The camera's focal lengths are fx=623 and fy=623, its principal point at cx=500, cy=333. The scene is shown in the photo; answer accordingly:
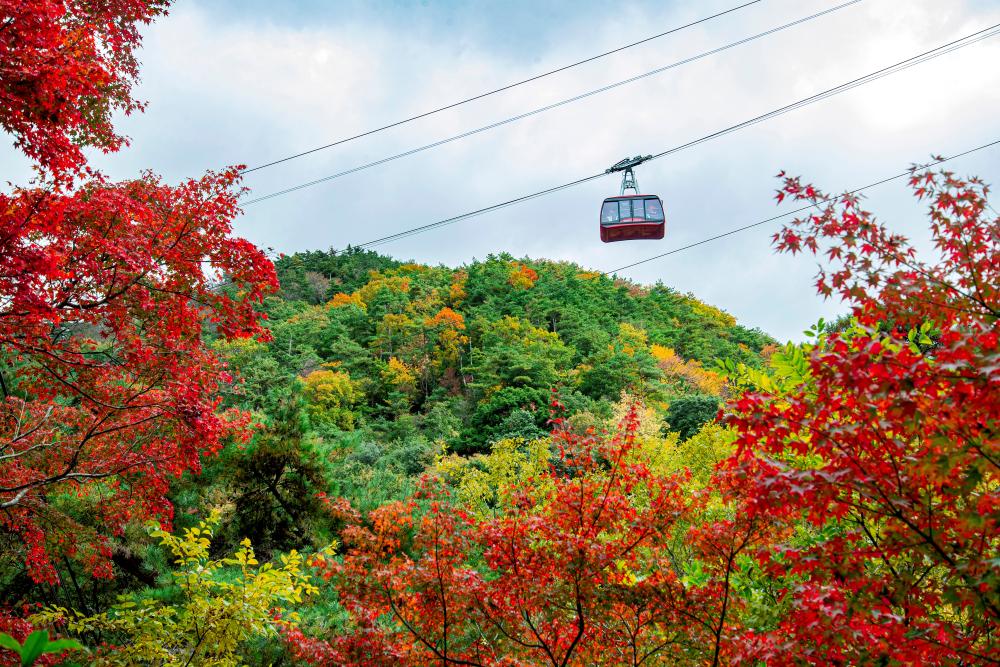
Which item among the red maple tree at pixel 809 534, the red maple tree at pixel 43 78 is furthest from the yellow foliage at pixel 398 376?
the red maple tree at pixel 43 78

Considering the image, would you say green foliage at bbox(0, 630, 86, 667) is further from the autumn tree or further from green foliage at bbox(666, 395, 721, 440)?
green foliage at bbox(666, 395, 721, 440)

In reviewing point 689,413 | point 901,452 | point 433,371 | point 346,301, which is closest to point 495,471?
point 689,413

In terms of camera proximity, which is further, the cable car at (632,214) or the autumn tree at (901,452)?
the cable car at (632,214)

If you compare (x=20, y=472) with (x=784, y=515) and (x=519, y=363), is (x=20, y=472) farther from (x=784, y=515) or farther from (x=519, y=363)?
(x=519, y=363)

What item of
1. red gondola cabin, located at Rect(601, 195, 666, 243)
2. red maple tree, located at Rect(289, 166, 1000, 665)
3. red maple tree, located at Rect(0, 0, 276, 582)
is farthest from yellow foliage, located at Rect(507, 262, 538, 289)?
red maple tree, located at Rect(0, 0, 276, 582)

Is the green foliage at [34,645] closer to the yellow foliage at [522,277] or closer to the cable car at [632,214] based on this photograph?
the cable car at [632,214]

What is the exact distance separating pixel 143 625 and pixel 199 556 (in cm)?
75

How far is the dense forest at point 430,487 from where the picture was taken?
302 cm

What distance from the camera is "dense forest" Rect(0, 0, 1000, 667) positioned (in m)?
3.02

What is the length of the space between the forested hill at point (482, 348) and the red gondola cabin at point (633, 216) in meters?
6.36

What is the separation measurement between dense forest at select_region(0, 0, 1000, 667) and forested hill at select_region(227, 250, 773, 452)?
37.1 feet

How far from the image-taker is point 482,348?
110 feet

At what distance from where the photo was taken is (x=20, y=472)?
5906 millimetres

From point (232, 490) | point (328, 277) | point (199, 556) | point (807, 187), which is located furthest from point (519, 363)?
point (328, 277)
